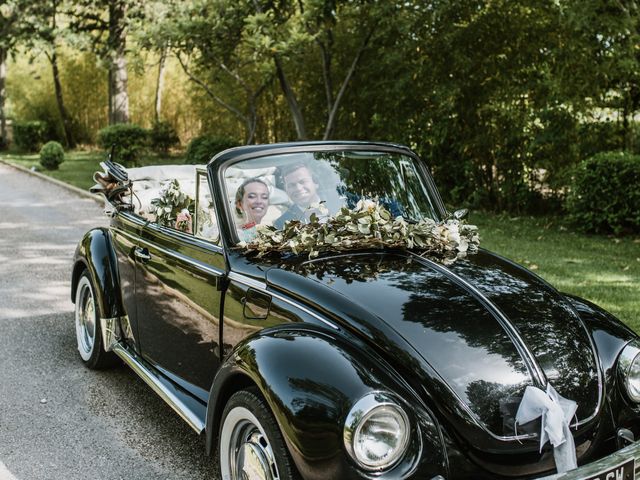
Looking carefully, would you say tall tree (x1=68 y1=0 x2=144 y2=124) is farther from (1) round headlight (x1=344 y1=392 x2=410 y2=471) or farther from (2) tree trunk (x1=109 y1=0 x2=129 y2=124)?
(1) round headlight (x1=344 y1=392 x2=410 y2=471)

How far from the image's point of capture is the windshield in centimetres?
368

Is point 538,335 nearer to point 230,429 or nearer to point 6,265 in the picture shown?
point 230,429

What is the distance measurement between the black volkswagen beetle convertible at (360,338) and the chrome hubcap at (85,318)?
3.06ft

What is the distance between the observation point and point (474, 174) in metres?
13.2

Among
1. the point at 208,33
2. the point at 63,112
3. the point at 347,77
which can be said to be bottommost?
the point at 63,112

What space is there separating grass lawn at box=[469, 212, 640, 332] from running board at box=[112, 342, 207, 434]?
368cm

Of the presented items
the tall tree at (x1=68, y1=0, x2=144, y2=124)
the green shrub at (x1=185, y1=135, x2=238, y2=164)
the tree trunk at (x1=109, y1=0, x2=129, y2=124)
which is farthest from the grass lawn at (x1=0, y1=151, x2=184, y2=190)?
the green shrub at (x1=185, y1=135, x2=238, y2=164)

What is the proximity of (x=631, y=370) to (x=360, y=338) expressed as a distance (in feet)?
3.93

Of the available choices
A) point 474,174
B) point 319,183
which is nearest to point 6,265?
point 319,183

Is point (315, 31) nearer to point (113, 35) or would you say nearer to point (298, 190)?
point (298, 190)

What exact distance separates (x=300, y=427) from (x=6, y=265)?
7211 millimetres

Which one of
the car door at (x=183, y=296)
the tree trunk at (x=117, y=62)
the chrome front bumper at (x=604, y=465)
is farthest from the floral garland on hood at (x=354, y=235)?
the tree trunk at (x=117, y=62)

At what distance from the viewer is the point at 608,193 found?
34.5ft

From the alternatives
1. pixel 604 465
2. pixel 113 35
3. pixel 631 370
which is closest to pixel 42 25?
pixel 113 35
